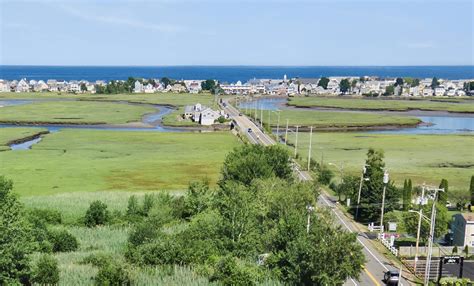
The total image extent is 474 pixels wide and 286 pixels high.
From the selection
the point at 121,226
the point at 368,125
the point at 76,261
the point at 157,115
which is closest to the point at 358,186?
the point at 121,226

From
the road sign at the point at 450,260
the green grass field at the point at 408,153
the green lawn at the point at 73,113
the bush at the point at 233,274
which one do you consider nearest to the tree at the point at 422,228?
the road sign at the point at 450,260

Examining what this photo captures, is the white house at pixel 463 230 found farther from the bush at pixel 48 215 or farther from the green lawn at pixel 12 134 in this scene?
the green lawn at pixel 12 134

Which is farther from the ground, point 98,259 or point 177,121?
point 98,259

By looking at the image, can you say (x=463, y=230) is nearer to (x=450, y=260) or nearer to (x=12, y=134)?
(x=450, y=260)

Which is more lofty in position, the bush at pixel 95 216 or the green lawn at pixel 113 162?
the bush at pixel 95 216

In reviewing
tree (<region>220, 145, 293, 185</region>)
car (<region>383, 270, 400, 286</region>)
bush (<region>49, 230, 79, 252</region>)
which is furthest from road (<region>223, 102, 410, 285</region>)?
bush (<region>49, 230, 79, 252</region>)

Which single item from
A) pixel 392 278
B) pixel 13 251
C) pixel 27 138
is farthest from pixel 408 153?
pixel 13 251
